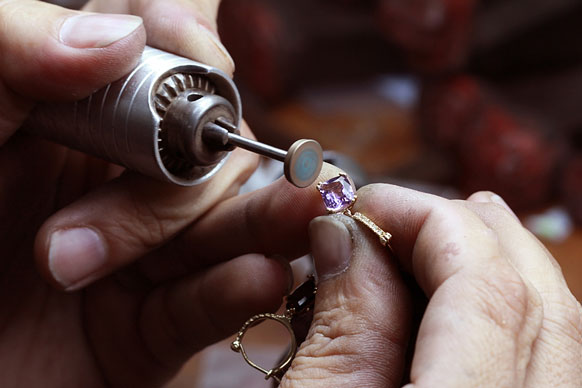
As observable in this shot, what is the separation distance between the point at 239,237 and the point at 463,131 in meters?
1.08

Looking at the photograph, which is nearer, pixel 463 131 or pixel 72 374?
pixel 72 374

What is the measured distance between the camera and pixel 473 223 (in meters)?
0.51

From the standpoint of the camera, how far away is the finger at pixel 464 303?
1.44 ft

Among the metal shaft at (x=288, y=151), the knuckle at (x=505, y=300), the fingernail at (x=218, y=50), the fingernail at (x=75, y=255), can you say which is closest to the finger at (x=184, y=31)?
the fingernail at (x=218, y=50)

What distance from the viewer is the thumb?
51cm

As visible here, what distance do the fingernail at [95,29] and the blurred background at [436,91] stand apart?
38.0 inches

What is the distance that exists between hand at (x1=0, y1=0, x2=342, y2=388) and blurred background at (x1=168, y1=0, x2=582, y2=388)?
2.61ft

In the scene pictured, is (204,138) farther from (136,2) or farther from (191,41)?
(136,2)

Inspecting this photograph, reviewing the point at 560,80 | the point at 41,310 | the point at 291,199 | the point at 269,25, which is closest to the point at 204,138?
the point at 291,199

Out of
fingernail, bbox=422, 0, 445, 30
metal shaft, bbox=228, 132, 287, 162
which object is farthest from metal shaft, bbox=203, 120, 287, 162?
fingernail, bbox=422, 0, 445, 30

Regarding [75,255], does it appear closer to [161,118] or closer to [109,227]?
[109,227]

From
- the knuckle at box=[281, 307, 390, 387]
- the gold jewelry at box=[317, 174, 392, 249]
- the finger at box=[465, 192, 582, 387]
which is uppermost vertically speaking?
the finger at box=[465, 192, 582, 387]

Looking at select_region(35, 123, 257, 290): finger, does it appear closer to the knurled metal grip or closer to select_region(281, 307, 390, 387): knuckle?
the knurled metal grip

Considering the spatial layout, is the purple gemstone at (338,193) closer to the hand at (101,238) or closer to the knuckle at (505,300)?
the hand at (101,238)
